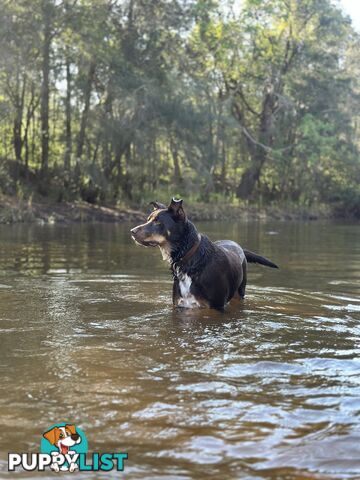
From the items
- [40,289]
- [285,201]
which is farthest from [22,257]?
[285,201]

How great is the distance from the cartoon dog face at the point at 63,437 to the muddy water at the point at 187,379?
88 mm

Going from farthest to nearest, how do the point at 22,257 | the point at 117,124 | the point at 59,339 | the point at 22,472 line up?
the point at 117,124 → the point at 22,257 → the point at 59,339 → the point at 22,472

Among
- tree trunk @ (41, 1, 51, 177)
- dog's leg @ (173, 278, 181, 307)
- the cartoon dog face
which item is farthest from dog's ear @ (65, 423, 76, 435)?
tree trunk @ (41, 1, 51, 177)

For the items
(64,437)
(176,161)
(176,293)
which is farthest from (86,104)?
(64,437)

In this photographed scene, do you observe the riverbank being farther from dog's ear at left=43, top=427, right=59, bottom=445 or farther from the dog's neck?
dog's ear at left=43, top=427, right=59, bottom=445

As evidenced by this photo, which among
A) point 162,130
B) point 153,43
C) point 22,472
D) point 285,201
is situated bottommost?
point 22,472

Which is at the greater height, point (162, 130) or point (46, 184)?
point (162, 130)

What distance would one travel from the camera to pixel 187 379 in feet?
18.5

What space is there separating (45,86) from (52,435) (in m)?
36.8

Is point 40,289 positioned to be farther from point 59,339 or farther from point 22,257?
point 22,257

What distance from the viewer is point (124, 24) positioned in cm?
4219

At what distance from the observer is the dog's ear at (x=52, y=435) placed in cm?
425

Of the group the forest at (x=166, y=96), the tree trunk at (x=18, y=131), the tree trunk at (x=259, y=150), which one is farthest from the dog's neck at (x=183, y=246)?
the tree trunk at (x=259, y=150)

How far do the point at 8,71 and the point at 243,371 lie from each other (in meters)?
33.2
